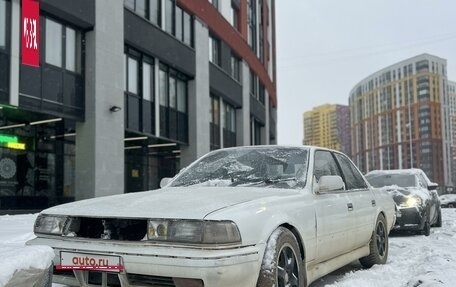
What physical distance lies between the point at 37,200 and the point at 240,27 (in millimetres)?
18422

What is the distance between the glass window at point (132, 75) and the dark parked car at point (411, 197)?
945 cm

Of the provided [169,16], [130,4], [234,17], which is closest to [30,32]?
[130,4]

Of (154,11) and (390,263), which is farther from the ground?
(154,11)

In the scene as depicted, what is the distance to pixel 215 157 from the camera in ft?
19.2

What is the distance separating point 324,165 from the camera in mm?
5707

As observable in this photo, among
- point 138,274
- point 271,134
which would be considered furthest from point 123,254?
point 271,134

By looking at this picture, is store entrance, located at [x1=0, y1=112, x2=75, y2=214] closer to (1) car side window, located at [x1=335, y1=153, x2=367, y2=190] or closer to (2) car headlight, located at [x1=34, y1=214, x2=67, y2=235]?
(1) car side window, located at [x1=335, y1=153, x2=367, y2=190]

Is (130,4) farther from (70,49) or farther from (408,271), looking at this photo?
(408,271)

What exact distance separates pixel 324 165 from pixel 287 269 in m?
1.75

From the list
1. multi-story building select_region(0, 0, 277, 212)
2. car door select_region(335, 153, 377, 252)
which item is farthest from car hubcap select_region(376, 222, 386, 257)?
multi-story building select_region(0, 0, 277, 212)

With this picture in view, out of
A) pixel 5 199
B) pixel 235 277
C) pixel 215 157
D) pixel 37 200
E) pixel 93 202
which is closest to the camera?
pixel 235 277

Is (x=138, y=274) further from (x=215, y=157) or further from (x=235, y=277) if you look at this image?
(x=215, y=157)

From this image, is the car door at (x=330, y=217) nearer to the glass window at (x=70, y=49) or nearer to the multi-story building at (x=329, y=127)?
the glass window at (x=70, y=49)

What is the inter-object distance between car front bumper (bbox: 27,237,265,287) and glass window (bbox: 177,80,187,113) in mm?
18405
